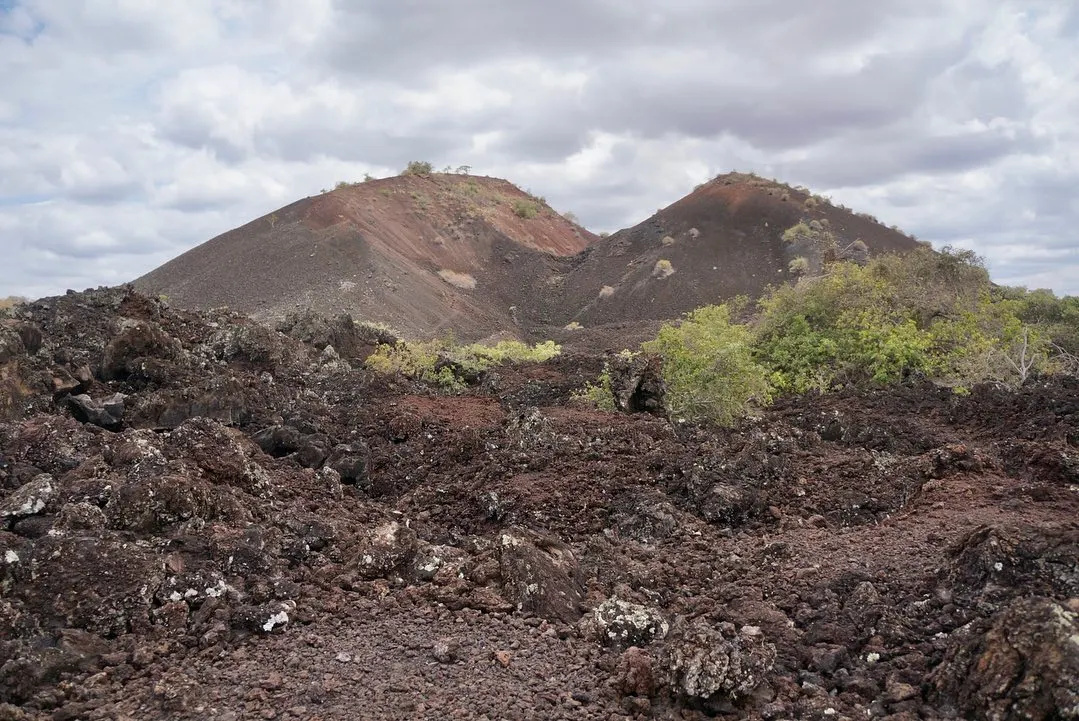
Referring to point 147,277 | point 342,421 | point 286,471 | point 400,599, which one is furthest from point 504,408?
point 147,277

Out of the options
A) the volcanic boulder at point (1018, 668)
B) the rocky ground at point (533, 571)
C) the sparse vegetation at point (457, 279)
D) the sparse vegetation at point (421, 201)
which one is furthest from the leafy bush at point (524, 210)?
the volcanic boulder at point (1018, 668)

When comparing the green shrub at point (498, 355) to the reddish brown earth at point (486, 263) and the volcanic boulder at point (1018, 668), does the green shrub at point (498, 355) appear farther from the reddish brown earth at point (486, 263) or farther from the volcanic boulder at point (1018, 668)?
the volcanic boulder at point (1018, 668)

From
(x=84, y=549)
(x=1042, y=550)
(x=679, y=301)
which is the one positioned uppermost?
(x=679, y=301)

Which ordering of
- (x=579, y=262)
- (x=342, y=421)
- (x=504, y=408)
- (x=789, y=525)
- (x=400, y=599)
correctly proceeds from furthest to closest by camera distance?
(x=579, y=262), (x=504, y=408), (x=342, y=421), (x=789, y=525), (x=400, y=599)

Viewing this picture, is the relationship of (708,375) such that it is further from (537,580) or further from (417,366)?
(537,580)

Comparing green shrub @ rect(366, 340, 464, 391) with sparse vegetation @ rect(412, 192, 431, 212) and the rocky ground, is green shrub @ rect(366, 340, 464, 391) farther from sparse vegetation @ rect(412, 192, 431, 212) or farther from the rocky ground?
sparse vegetation @ rect(412, 192, 431, 212)

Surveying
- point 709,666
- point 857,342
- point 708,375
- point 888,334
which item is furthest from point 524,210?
point 709,666

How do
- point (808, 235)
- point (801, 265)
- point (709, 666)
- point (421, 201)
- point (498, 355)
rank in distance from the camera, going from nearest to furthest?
1. point (709, 666)
2. point (498, 355)
3. point (801, 265)
4. point (808, 235)
5. point (421, 201)

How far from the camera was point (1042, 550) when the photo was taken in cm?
421

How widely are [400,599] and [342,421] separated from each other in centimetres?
601

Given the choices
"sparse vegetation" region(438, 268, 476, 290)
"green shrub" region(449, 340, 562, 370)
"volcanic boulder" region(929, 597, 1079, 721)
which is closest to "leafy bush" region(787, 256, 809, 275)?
"sparse vegetation" region(438, 268, 476, 290)

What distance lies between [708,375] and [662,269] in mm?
28298

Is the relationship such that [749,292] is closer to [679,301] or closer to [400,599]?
[679,301]

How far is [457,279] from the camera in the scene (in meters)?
39.3
